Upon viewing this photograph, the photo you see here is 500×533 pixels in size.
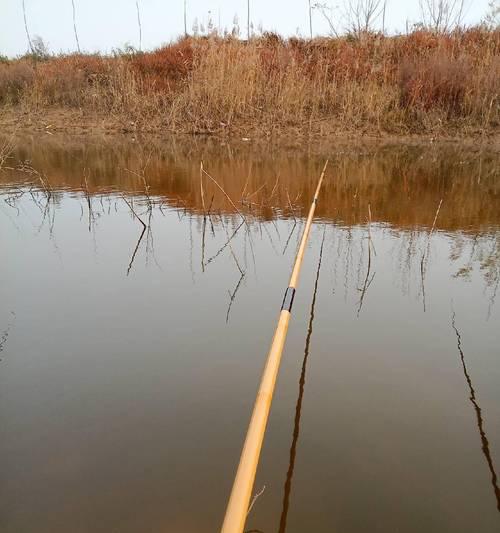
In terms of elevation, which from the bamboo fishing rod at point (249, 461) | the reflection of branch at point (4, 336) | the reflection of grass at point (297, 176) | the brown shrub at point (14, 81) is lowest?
the reflection of grass at point (297, 176)

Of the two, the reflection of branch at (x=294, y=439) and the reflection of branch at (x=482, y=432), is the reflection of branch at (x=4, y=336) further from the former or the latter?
the reflection of branch at (x=482, y=432)

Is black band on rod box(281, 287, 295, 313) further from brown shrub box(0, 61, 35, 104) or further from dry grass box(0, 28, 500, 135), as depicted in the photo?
brown shrub box(0, 61, 35, 104)

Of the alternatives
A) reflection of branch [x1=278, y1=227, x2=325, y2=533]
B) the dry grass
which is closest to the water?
reflection of branch [x1=278, y1=227, x2=325, y2=533]

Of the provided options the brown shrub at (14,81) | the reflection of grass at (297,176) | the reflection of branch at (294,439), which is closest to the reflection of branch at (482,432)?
the reflection of branch at (294,439)

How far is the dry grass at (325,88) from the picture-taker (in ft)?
37.1

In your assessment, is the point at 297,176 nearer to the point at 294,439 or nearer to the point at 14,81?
the point at 294,439

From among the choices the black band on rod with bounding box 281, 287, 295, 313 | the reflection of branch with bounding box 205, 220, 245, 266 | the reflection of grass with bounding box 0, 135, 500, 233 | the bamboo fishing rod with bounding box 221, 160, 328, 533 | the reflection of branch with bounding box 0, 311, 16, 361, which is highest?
the bamboo fishing rod with bounding box 221, 160, 328, 533

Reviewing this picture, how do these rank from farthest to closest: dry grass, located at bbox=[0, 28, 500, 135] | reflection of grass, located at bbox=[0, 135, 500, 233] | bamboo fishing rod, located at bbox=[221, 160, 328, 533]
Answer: dry grass, located at bbox=[0, 28, 500, 135] < reflection of grass, located at bbox=[0, 135, 500, 233] < bamboo fishing rod, located at bbox=[221, 160, 328, 533]

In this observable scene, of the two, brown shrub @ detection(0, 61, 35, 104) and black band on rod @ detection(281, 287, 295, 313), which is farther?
brown shrub @ detection(0, 61, 35, 104)

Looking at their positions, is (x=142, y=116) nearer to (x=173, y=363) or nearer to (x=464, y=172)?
(x=464, y=172)

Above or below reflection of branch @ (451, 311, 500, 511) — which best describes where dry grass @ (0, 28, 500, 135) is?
above

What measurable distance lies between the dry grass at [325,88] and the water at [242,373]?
7.61 meters

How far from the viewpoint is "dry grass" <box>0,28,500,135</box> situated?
11.3 metres

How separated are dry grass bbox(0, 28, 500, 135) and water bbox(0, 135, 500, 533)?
7.61 meters
